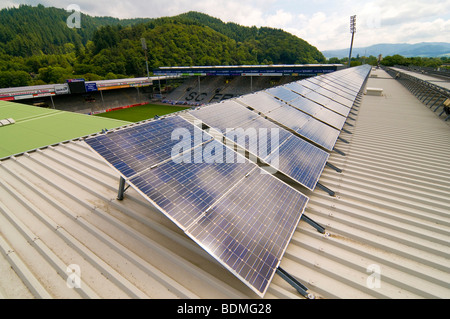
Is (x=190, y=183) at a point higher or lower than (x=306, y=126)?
lower

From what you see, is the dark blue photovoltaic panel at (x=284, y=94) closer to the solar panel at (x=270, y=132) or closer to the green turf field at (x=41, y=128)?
the solar panel at (x=270, y=132)

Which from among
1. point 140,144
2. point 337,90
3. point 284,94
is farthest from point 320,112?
point 140,144

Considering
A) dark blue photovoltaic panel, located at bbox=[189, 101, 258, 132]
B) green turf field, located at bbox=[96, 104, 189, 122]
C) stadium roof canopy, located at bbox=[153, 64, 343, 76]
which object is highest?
stadium roof canopy, located at bbox=[153, 64, 343, 76]

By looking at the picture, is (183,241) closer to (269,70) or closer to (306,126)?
(306,126)

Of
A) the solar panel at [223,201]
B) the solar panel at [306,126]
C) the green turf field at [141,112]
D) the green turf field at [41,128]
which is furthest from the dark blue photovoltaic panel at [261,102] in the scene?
the green turf field at [141,112]

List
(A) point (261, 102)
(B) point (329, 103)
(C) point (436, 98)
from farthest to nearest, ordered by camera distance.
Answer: (C) point (436, 98)
(B) point (329, 103)
(A) point (261, 102)

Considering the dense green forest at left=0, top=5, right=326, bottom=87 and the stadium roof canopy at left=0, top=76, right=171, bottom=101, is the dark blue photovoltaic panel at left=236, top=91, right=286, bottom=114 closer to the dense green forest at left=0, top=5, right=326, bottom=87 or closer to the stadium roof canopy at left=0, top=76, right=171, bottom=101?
the stadium roof canopy at left=0, top=76, right=171, bottom=101

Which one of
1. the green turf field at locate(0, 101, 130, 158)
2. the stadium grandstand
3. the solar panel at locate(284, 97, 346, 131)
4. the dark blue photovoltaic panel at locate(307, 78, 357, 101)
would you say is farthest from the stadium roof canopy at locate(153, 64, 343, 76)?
the green turf field at locate(0, 101, 130, 158)

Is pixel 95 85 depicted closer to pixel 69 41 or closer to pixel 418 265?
pixel 418 265
